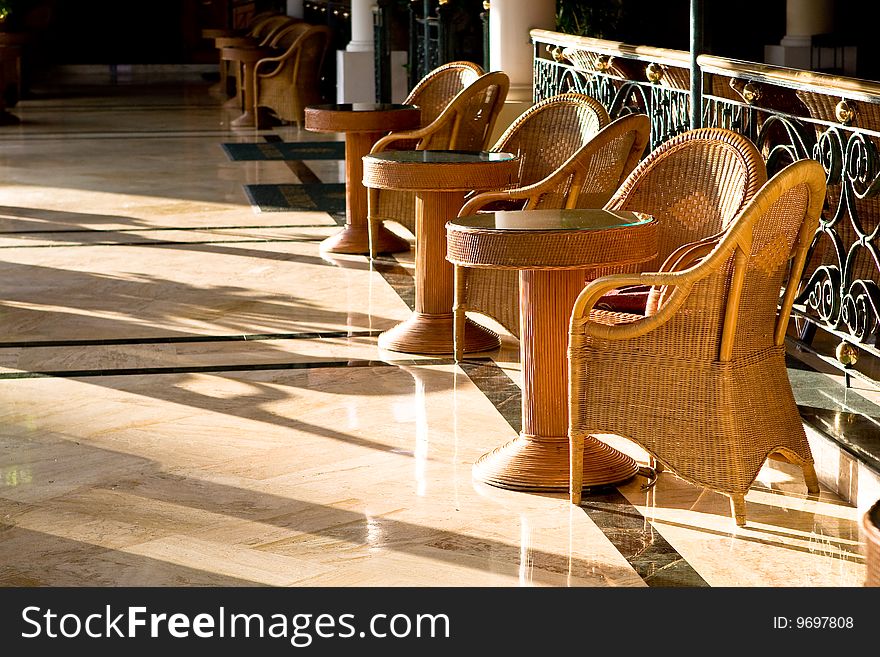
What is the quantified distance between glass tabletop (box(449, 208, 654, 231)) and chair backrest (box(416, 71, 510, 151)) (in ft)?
8.01

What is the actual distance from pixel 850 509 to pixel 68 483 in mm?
2023

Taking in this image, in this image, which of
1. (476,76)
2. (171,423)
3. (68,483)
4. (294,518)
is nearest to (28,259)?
(476,76)

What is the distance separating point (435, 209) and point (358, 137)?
2025 mm

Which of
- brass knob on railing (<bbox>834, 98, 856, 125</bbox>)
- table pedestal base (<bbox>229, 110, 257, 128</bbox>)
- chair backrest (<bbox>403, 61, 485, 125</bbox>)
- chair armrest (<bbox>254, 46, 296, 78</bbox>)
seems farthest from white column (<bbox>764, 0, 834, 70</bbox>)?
brass knob on railing (<bbox>834, 98, 856, 125</bbox>)

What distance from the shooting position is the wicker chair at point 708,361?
3.39m

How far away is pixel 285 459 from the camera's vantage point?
4031mm

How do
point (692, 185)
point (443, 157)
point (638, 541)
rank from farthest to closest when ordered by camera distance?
1. point (443, 157)
2. point (692, 185)
3. point (638, 541)

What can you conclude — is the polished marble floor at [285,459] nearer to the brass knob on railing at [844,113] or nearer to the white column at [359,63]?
the brass knob on railing at [844,113]

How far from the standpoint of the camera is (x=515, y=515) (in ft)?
11.7

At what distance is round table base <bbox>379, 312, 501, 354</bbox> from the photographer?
527 cm

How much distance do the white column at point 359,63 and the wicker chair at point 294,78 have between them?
12.3 inches

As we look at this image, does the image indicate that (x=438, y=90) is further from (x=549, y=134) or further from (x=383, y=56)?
(x=383, y=56)

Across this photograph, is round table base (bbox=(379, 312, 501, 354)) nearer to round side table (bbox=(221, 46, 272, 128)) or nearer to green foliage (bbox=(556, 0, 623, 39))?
green foliage (bbox=(556, 0, 623, 39))
